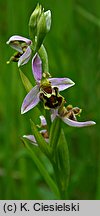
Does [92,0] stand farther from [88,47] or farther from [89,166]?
[89,166]

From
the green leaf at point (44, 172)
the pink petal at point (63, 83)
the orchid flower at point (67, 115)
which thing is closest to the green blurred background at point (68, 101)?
the green leaf at point (44, 172)

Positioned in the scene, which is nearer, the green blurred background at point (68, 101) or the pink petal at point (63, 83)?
the pink petal at point (63, 83)

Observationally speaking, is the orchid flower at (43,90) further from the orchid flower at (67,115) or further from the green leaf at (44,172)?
the green leaf at (44,172)

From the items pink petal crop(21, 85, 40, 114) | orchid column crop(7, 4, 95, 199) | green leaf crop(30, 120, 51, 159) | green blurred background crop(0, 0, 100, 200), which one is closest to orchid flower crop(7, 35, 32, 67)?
orchid column crop(7, 4, 95, 199)

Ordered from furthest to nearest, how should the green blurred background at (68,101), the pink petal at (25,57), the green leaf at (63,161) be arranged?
1. the green blurred background at (68,101)
2. the green leaf at (63,161)
3. the pink petal at (25,57)

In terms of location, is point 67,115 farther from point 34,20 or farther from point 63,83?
point 34,20

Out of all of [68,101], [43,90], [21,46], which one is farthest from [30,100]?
[68,101]
